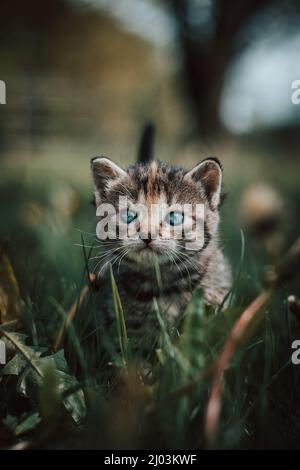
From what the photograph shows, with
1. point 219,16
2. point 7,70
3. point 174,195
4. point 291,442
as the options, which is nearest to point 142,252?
point 174,195

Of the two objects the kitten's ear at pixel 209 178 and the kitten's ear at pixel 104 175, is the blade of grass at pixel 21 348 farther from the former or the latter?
the kitten's ear at pixel 209 178

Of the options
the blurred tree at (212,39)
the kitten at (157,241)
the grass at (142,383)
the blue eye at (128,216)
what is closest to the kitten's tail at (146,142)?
the kitten at (157,241)

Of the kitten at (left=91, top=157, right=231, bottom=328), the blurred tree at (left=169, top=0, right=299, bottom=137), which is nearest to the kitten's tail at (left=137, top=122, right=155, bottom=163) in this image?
the kitten at (left=91, top=157, right=231, bottom=328)

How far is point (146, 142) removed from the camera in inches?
50.5

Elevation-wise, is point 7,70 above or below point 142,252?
above

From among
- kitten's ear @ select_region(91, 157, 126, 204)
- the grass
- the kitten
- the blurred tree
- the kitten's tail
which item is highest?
the blurred tree

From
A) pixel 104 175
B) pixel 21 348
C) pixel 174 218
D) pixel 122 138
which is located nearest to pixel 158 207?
pixel 174 218

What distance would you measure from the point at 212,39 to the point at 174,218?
25.2 ft

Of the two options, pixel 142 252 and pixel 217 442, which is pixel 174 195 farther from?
pixel 217 442

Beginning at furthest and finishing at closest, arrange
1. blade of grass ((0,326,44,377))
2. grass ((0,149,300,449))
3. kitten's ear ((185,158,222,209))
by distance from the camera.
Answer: kitten's ear ((185,158,222,209)) < blade of grass ((0,326,44,377)) < grass ((0,149,300,449))

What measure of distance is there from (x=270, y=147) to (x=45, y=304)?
2.99 meters

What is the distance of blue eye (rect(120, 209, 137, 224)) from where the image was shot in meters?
1.17

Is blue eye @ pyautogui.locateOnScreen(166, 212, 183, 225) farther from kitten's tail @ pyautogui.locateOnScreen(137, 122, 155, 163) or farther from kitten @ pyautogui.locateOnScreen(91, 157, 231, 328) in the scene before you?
kitten's tail @ pyautogui.locateOnScreen(137, 122, 155, 163)

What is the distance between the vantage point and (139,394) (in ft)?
2.58
